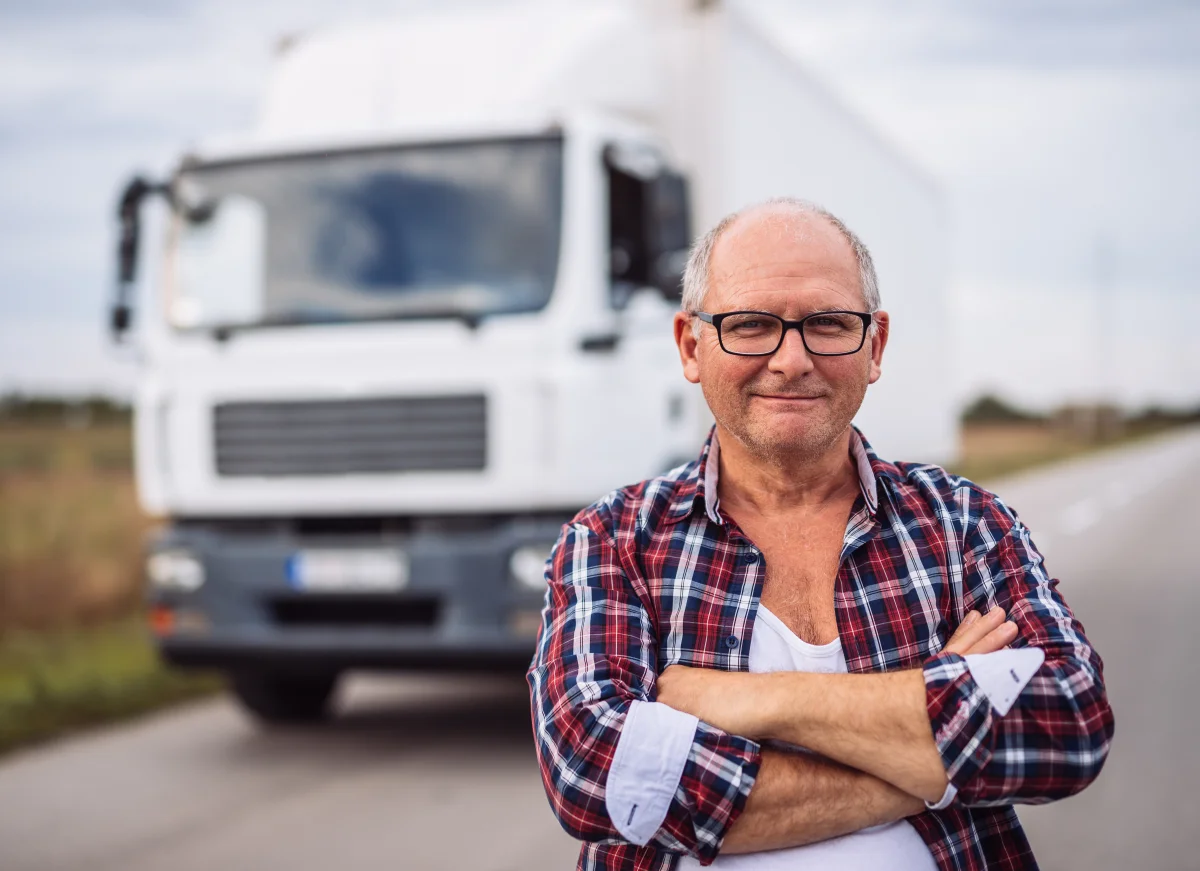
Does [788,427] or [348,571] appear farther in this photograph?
[348,571]

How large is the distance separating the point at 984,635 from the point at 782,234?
0.66 meters

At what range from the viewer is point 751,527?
2143 millimetres

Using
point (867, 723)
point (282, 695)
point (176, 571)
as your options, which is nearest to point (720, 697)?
point (867, 723)

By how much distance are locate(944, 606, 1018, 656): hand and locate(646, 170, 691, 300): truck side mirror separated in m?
3.55

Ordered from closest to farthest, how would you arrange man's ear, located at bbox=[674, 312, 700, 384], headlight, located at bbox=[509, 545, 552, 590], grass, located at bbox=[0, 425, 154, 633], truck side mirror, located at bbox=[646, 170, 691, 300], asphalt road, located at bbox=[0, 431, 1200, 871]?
1. man's ear, located at bbox=[674, 312, 700, 384]
2. asphalt road, located at bbox=[0, 431, 1200, 871]
3. headlight, located at bbox=[509, 545, 552, 590]
4. truck side mirror, located at bbox=[646, 170, 691, 300]
5. grass, located at bbox=[0, 425, 154, 633]

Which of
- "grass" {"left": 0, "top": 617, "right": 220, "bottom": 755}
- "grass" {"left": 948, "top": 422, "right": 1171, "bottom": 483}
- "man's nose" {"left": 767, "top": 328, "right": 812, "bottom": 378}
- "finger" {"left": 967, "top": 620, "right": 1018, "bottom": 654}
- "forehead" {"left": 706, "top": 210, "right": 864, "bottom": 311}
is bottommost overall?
"grass" {"left": 948, "top": 422, "right": 1171, "bottom": 483}

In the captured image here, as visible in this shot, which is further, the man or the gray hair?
the gray hair

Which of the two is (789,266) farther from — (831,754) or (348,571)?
(348,571)

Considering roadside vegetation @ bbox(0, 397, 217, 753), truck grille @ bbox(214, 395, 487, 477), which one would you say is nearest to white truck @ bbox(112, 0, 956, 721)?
truck grille @ bbox(214, 395, 487, 477)

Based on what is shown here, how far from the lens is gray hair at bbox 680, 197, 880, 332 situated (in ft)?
6.93

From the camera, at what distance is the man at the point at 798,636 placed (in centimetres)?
189

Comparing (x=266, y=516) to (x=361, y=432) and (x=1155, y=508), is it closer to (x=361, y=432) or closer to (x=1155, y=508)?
(x=361, y=432)

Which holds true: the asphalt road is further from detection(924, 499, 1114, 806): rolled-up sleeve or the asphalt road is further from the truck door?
detection(924, 499, 1114, 806): rolled-up sleeve

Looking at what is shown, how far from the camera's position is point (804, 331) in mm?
2051
